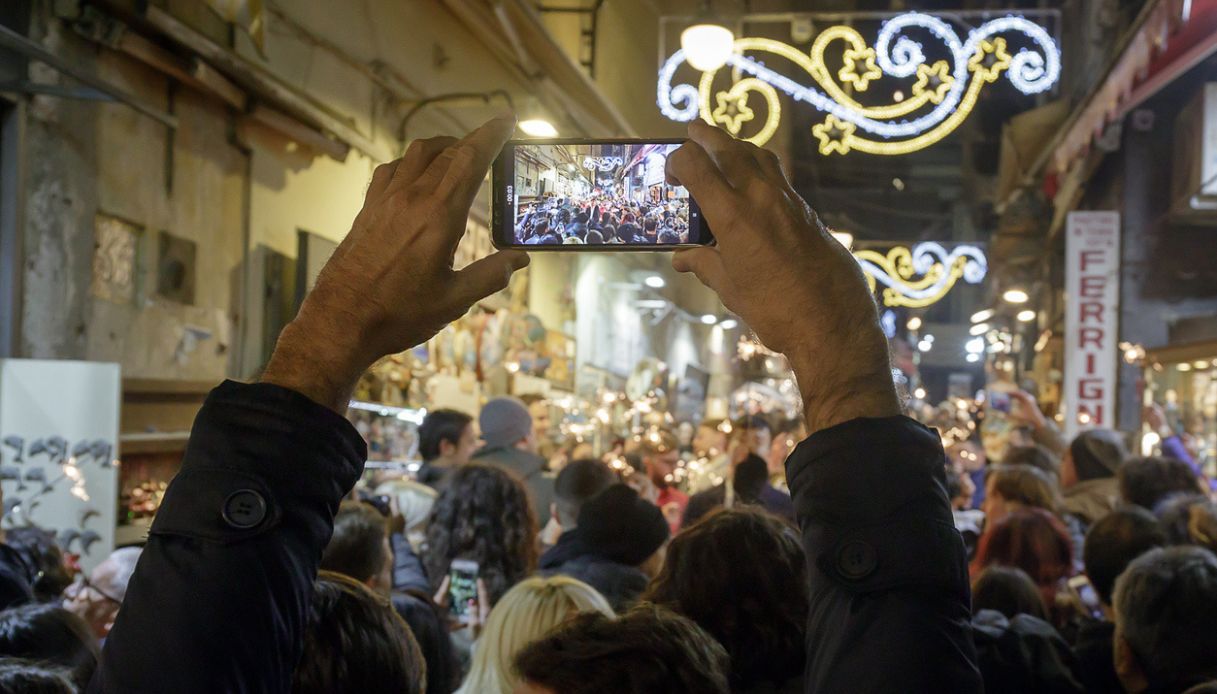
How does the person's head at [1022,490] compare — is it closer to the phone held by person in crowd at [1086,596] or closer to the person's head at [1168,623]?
the phone held by person in crowd at [1086,596]

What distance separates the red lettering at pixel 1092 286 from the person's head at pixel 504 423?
28.4 feet

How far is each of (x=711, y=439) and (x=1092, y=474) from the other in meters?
5.37

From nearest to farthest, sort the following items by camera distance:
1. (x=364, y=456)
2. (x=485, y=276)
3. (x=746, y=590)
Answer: (x=364, y=456)
(x=485, y=276)
(x=746, y=590)

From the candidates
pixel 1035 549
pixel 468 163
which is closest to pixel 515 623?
pixel 468 163

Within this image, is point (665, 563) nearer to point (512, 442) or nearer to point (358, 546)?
point (358, 546)

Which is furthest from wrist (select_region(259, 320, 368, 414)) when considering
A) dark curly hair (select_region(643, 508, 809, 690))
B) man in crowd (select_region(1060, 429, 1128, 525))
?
man in crowd (select_region(1060, 429, 1128, 525))

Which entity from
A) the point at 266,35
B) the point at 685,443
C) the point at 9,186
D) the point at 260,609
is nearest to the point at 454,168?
the point at 260,609

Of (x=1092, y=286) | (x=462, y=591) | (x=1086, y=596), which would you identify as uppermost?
(x=1092, y=286)

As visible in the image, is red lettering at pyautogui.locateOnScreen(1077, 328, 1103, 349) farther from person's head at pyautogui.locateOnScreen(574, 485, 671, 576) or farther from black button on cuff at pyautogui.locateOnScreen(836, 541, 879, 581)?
black button on cuff at pyautogui.locateOnScreen(836, 541, 879, 581)

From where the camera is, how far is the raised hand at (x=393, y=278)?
141 centimetres

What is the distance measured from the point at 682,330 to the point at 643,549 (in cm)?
2576

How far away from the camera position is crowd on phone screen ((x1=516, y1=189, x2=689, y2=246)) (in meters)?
1.97

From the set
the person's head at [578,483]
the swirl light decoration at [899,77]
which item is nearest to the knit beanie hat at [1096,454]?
the swirl light decoration at [899,77]

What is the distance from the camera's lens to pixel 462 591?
5055mm
